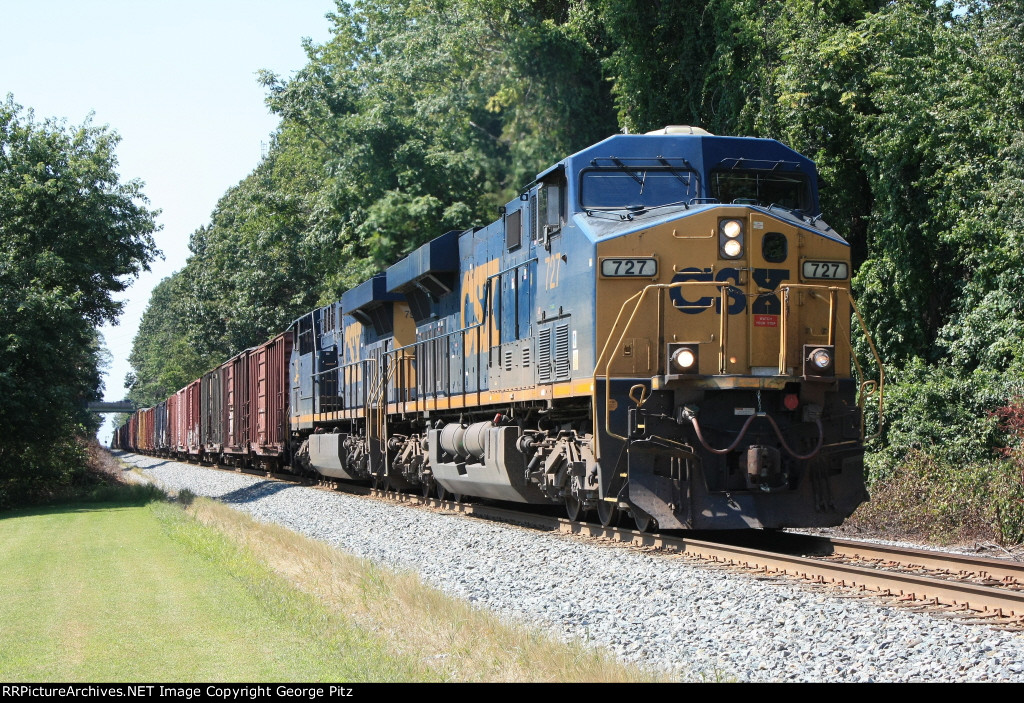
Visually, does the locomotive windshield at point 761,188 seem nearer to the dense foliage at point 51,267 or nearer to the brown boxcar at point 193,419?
the dense foliage at point 51,267

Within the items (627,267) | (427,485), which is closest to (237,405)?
(427,485)

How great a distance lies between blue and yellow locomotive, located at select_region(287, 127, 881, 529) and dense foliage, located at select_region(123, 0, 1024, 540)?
5136 mm

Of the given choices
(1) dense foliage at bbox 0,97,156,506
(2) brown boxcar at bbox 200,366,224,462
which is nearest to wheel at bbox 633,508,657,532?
(1) dense foliage at bbox 0,97,156,506

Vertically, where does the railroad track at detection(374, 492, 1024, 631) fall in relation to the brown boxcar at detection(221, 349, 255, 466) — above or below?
below

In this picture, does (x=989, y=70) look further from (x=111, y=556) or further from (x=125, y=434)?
(x=125, y=434)

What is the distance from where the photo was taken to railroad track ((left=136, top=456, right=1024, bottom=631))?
281 inches

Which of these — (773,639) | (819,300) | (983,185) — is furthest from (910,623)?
(983,185)

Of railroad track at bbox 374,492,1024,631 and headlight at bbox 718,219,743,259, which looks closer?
railroad track at bbox 374,492,1024,631

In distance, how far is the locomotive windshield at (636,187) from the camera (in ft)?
36.1

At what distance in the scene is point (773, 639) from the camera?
638 cm

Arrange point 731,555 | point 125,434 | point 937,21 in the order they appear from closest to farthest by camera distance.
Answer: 1. point 731,555
2. point 937,21
3. point 125,434

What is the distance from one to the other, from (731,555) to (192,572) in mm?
5122

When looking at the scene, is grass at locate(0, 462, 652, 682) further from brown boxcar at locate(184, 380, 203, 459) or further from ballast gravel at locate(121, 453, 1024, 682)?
brown boxcar at locate(184, 380, 203, 459)

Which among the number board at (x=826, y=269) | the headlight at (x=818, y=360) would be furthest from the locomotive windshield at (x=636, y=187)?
the headlight at (x=818, y=360)
